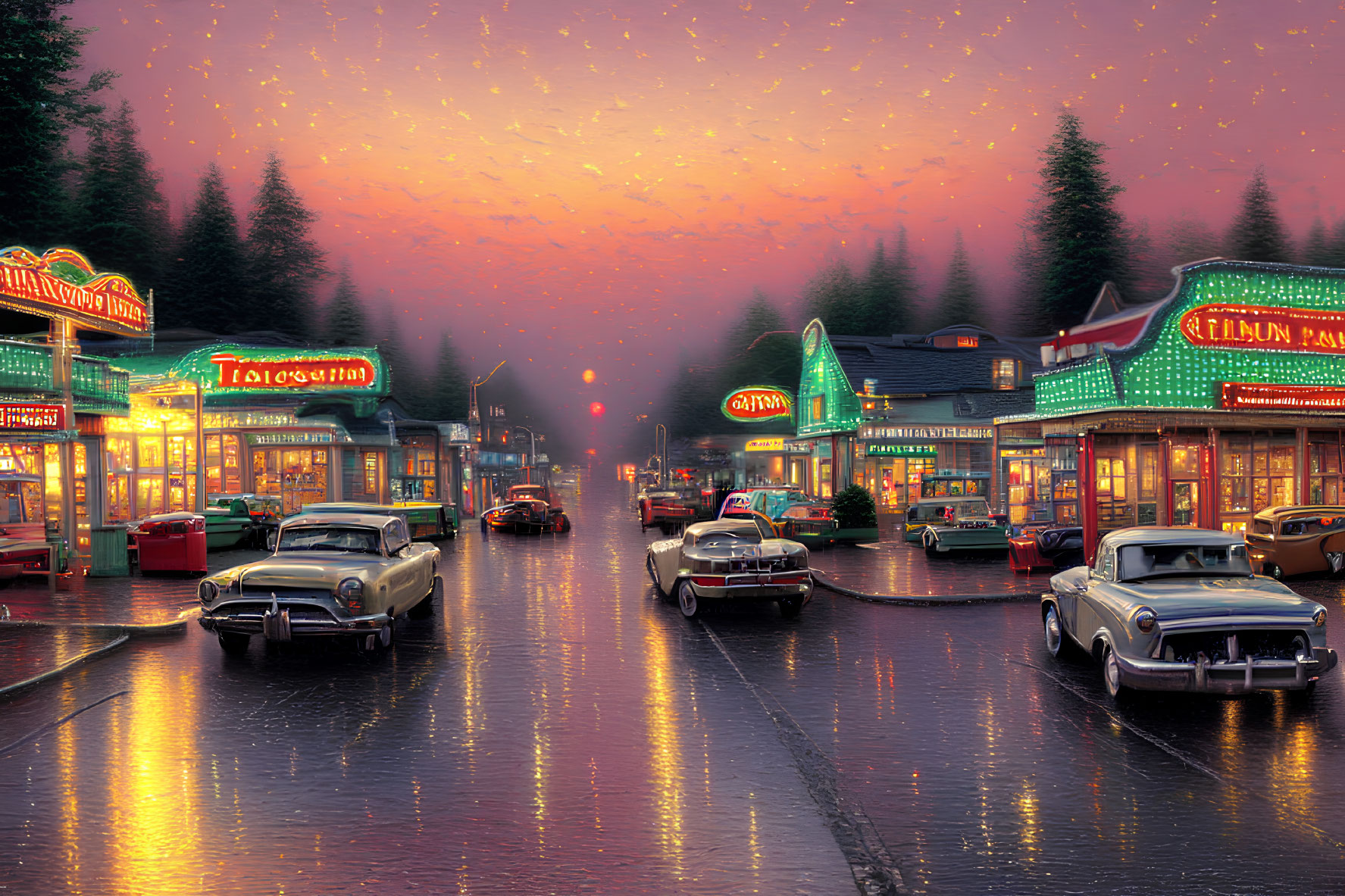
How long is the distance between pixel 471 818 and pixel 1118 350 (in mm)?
21995

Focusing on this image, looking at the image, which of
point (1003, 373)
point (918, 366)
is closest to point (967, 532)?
point (918, 366)

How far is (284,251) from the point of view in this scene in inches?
3637

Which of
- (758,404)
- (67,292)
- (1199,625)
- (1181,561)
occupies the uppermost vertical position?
(67,292)

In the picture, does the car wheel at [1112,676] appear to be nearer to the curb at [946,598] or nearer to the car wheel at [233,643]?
the curb at [946,598]

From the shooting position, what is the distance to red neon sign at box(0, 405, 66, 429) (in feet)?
70.8

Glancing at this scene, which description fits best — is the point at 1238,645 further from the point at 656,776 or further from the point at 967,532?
the point at 967,532

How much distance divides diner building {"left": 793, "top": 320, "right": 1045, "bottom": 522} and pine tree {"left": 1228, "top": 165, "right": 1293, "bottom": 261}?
41460 millimetres

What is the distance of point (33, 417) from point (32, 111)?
143 ft

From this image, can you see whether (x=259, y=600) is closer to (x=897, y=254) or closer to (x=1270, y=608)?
(x=1270, y=608)

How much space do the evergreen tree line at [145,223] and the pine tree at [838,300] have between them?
42.8 metres

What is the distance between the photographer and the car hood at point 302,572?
12062 mm

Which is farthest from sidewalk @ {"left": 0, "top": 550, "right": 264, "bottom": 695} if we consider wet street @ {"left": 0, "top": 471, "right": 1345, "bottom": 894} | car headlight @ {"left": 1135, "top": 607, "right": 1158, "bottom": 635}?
car headlight @ {"left": 1135, "top": 607, "right": 1158, "bottom": 635}

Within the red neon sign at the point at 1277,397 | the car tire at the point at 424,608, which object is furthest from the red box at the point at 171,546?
the red neon sign at the point at 1277,397

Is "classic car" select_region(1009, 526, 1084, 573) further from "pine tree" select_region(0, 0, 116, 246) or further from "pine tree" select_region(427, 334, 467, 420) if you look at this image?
"pine tree" select_region(427, 334, 467, 420)
